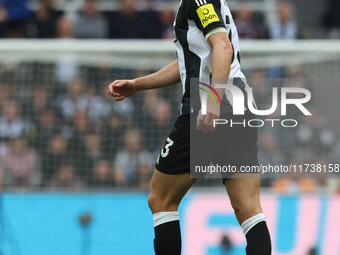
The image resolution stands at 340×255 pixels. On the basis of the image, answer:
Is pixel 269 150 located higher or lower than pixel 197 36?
lower

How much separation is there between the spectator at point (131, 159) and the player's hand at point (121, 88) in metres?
3.00

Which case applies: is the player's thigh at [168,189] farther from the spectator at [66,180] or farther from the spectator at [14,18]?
the spectator at [14,18]

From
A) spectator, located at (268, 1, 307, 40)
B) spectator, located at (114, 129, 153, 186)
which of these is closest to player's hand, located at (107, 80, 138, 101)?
spectator, located at (114, 129, 153, 186)

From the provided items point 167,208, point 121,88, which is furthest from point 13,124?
point 167,208

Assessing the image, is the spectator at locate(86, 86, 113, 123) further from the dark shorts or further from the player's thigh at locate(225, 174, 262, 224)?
the player's thigh at locate(225, 174, 262, 224)

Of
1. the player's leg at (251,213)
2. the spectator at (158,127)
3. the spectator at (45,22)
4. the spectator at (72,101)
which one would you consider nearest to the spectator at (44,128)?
the spectator at (72,101)

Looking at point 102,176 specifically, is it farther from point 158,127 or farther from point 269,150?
point 269,150

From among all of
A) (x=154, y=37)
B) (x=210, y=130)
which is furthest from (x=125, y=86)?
(x=154, y=37)

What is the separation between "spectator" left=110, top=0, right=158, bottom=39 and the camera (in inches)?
339

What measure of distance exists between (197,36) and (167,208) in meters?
0.95

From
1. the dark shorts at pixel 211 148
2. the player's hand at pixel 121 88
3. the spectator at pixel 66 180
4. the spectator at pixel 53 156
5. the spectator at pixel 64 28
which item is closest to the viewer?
the dark shorts at pixel 211 148

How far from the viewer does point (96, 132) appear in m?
7.32

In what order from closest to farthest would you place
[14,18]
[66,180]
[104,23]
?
[66,180] → [104,23] → [14,18]

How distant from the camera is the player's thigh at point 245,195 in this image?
3.84m
